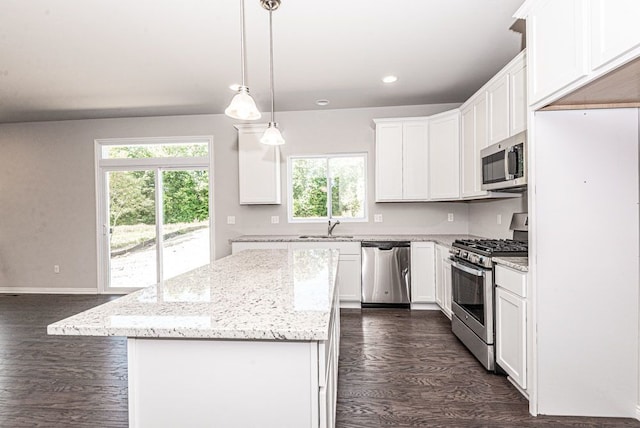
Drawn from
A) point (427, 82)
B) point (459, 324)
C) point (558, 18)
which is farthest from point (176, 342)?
point (427, 82)

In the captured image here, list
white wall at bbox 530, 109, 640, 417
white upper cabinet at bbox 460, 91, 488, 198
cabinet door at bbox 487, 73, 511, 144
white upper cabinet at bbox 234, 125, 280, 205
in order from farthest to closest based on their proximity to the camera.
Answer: white upper cabinet at bbox 234, 125, 280, 205
white upper cabinet at bbox 460, 91, 488, 198
cabinet door at bbox 487, 73, 511, 144
white wall at bbox 530, 109, 640, 417

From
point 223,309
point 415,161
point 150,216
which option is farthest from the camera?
point 150,216

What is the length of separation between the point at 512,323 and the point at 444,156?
90.7 inches

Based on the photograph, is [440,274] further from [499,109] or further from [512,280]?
[499,109]

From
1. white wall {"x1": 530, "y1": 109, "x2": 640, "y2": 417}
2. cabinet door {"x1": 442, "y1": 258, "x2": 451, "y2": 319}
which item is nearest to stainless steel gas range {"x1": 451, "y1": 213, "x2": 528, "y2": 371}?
cabinet door {"x1": 442, "y1": 258, "x2": 451, "y2": 319}

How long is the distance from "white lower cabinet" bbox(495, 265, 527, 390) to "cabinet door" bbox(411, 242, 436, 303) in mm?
1524

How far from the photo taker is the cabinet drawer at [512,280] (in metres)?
2.02

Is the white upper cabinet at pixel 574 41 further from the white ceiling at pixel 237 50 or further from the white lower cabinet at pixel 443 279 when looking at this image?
the white lower cabinet at pixel 443 279

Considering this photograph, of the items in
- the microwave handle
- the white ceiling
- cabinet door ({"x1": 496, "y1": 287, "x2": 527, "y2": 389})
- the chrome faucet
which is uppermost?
the white ceiling

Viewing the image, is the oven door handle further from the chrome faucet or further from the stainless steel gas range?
the chrome faucet

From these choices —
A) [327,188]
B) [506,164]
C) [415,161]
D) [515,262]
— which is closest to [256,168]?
[327,188]

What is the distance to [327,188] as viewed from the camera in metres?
4.67

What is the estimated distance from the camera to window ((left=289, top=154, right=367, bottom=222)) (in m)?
4.62

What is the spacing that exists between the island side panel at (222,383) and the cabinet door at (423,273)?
A: 305 cm
